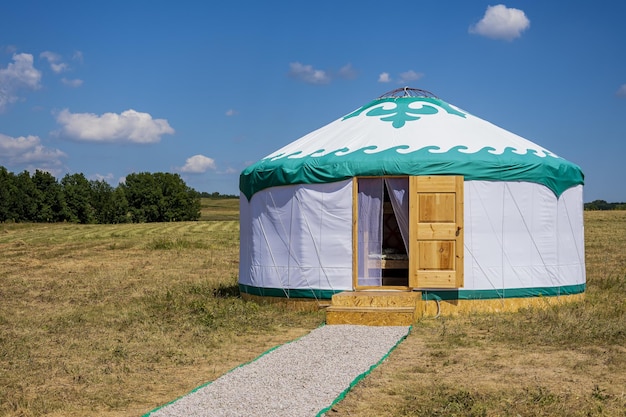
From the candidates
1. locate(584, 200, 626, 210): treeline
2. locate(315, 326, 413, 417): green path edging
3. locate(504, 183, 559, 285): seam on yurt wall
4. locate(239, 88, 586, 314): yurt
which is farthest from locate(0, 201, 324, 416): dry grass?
locate(584, 200, 626, 210): treeline

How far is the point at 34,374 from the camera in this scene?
257 inches

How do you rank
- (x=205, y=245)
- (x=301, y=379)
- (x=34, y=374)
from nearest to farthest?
(x=301, y=379), (x=34, y=374), (x=205, y=245)

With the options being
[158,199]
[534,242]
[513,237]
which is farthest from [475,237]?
[158,199]

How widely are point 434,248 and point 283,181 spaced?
7.14ft

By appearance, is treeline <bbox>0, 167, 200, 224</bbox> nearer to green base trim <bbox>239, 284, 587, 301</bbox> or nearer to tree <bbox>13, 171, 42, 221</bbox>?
tree <bbox>13, 171, 42, 221</bbox>

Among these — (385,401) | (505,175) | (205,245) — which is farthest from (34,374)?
(205,245)

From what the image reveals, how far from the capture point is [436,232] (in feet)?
31.4

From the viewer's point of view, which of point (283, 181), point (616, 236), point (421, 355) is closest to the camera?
point (421, 355)

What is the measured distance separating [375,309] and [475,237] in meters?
1.77

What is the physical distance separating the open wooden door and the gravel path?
151cm

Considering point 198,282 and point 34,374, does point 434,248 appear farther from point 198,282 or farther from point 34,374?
point 198,282

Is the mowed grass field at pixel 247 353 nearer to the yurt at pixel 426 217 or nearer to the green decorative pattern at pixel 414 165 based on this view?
the yurt at pixel 426 217

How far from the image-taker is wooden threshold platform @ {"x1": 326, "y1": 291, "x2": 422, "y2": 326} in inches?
346

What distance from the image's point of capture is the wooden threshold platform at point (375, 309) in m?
8.79
